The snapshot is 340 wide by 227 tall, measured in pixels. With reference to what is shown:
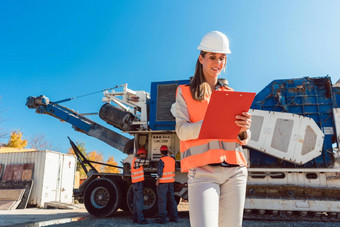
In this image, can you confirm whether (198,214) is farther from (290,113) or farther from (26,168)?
(26,168)

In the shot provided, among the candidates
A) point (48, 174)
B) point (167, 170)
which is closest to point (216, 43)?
point (167, 170)

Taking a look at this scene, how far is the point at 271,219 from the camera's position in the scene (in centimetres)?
662

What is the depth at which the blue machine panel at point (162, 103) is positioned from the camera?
7.84 meters

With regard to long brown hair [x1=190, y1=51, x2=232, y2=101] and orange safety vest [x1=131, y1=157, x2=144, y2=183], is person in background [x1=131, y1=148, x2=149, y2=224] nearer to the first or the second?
orange safety vest [x1=131, y1=157, x2=144, y2=183]

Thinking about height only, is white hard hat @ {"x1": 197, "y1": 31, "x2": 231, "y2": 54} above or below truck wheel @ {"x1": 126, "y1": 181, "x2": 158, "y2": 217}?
above

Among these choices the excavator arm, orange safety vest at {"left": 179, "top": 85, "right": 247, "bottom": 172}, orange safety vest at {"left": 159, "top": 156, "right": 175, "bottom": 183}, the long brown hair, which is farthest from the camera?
the excavator arm

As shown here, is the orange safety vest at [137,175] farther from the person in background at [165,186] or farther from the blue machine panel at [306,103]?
the blue machine panel at [306,103]

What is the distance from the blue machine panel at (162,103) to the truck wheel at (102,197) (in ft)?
6.63

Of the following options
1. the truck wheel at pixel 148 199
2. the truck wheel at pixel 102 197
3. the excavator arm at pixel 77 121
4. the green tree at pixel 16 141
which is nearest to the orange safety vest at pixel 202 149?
the truck wheel at pixel 148 199

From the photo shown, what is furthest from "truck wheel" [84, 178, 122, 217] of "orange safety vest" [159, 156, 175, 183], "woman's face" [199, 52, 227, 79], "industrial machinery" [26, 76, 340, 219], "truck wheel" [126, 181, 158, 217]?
"woman's face" [199, 52, 227, 79]

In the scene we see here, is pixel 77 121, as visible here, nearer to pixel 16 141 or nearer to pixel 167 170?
pixel 167 170

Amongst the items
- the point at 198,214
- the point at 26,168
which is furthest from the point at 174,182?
the point at 26,168

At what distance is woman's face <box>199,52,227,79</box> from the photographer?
184 cm

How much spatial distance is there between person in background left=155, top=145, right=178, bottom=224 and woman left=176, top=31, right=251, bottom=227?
16.3 feet
